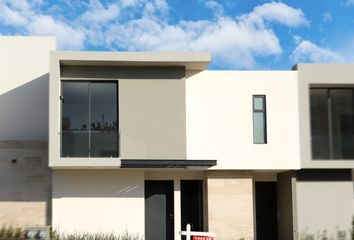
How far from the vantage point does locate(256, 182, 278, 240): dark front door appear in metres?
23.4

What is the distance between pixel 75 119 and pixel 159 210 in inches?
189

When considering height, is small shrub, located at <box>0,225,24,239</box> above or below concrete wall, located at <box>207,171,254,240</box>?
below

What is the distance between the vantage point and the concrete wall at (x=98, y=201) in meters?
20.5

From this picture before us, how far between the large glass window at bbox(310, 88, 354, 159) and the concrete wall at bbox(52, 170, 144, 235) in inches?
257

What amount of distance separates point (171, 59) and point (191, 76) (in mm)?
1373

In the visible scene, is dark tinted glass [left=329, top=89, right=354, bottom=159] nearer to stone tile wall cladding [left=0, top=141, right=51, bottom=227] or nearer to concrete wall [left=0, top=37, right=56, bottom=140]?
stone tile wall cladding [left=0, top=141, right=51, bottom=227]

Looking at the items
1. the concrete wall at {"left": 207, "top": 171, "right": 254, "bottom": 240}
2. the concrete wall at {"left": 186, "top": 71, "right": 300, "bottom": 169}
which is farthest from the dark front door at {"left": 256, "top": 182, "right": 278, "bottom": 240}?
the concrete wall at {"left": 186, "top": 71, "right": 300, "bottom": 169}

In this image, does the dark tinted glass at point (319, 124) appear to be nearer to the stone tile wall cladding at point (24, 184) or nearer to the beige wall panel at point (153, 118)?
the beige wall panel at point (153, 118)

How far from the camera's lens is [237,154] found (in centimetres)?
2098

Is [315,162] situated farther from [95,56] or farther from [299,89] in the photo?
[95,56]

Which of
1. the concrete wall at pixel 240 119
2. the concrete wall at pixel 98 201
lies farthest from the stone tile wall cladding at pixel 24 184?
the concrete wall at pixel 240 119

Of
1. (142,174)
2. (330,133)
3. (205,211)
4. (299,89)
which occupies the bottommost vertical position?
(205,211)

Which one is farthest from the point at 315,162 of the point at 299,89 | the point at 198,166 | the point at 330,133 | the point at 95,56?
the point at 95,56

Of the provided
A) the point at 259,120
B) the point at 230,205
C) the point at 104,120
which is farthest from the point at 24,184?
the point at 259,120
